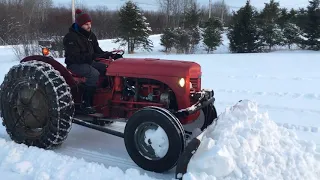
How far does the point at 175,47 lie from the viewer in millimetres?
25625

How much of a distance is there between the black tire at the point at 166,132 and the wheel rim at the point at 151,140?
0.02m

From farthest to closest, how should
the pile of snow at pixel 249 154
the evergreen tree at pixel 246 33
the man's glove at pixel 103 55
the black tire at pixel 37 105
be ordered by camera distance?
the evergreen tree at pixel 246 33 → the man's glove at pixel 103 55 → the black tire at pixel 37 105 → the pile of snow at pixel 249 154

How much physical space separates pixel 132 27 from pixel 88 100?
19221 mm

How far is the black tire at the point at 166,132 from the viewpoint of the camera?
3.99 metres

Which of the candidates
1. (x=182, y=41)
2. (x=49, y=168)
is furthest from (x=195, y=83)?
(x=182, y=41)

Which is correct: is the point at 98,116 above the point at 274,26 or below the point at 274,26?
below

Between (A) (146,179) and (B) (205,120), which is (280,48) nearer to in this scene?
(B) (205,120)

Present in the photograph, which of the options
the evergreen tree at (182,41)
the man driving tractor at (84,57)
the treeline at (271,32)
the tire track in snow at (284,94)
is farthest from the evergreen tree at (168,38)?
the man driving tractor at (84,57)

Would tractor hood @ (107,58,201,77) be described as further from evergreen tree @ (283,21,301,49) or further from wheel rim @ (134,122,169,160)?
evergreen tree @ (283,21,301,49)

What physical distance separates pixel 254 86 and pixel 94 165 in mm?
6644

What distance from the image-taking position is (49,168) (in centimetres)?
410

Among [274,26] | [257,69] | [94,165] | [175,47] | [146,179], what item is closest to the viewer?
[146,179]

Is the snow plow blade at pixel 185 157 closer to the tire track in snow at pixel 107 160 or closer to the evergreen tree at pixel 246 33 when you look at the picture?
the tire track in snow at pixel 107 160

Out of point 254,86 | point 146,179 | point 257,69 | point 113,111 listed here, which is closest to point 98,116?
point 113,111
